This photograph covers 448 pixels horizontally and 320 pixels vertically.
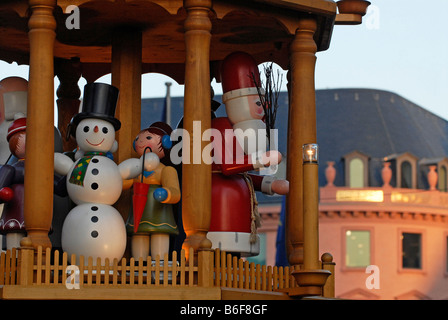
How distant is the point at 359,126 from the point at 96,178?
216ft

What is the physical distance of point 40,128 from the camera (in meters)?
18.7

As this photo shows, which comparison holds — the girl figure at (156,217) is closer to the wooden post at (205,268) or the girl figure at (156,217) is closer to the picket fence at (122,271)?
the picket fence at (122,271)

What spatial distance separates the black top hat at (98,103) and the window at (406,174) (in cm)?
6493

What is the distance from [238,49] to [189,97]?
3619 millimetres

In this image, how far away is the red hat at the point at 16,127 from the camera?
66.3ft

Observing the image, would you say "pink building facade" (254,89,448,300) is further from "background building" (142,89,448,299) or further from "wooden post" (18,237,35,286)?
"wooden post" (18,237,35,286)

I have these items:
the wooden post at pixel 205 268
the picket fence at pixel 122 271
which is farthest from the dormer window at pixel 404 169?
the wooden post at pixel 205 268

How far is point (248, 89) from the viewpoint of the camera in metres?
20.5

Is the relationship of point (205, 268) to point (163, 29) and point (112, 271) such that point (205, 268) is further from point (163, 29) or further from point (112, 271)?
point (163, 29)

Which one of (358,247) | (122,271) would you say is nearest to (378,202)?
(358,247)
